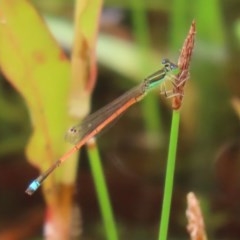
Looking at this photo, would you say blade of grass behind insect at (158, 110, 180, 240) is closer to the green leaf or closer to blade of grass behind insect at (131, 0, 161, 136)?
the green leaf

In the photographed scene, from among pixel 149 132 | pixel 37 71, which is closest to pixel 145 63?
pixel 149 132

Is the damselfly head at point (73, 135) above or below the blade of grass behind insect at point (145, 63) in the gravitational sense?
below

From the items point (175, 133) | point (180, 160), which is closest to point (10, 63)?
point (175, 133)

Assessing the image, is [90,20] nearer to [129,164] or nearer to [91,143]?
[91,143]

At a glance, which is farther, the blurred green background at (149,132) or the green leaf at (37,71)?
the blurred green background at (149,132)

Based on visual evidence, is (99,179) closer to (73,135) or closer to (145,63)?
(73,135)


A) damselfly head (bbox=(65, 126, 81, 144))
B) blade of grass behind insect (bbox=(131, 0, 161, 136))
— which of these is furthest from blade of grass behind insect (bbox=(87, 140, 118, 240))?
blade of grass behind insect (bbox=(131, 0, 161, 136))

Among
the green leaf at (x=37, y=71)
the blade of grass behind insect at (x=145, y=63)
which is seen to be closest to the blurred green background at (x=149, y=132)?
the blade of grass behind insect at (x=145, y=63)

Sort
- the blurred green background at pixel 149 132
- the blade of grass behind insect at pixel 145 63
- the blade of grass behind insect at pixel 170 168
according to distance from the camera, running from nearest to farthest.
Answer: the blade of grass behind insect at pixel 170 168 → the blurred green background at pixel 149 132 → the blade of grass behind insect at pixel 145 63

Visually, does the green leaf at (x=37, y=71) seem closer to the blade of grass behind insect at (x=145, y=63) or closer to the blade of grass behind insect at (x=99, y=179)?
the blade of grass behind insect at (x=99, y=179)
